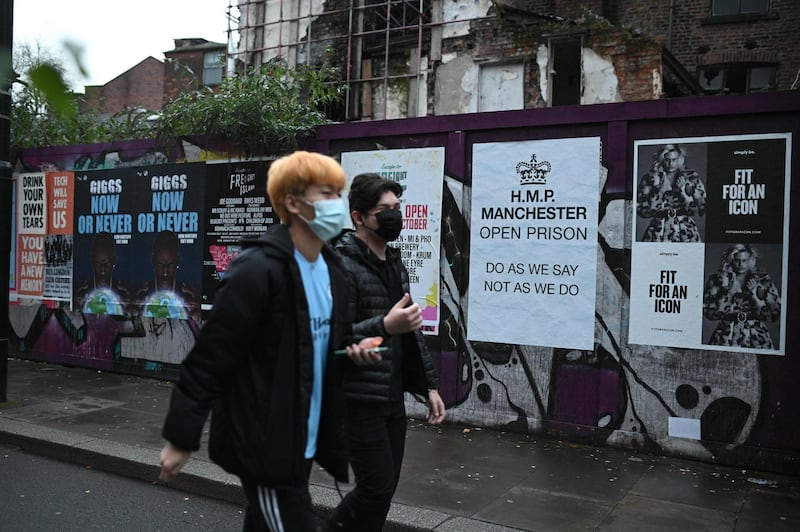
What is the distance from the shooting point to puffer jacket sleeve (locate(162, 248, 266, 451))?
2457 millimetres

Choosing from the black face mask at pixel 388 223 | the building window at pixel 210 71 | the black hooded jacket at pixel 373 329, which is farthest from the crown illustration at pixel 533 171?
the building window at pixel 210 71

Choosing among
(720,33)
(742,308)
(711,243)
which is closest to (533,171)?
(711,243)

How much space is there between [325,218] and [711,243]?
4314 mm

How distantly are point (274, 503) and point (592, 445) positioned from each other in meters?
4.40

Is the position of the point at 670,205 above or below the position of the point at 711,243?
above

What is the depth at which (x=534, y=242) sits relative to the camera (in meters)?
6.77

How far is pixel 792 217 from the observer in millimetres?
5754

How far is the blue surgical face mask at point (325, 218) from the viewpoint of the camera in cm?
277

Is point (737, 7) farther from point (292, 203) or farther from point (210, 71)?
point (210, 71)

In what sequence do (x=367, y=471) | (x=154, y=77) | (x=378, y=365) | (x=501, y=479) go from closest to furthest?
(x=367, y=471)
(x=378, y=365)
(x=501, y=479)
(x=154, y=77)

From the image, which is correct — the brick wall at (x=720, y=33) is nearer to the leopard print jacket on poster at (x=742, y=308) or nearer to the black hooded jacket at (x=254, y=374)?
the leopard print jacket on poster at (x=742, y=308)

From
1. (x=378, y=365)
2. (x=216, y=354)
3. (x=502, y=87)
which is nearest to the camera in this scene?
(x=216, y=354)

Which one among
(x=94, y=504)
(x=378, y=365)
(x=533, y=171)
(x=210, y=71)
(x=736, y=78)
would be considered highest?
(x=210, y=71)

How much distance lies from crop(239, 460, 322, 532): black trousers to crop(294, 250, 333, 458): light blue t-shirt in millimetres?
180
